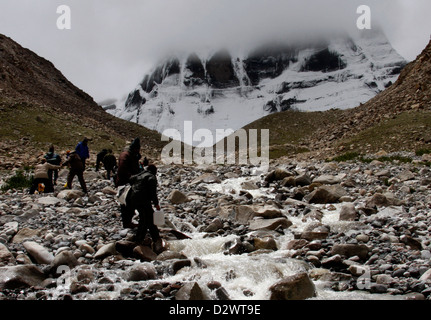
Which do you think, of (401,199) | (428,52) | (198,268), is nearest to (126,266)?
(198,268)

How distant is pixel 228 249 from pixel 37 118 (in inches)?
1248

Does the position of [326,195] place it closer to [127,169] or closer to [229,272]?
[229,272]

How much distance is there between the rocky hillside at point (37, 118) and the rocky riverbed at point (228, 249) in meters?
17.1

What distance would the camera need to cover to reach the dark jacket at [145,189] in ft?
28.9

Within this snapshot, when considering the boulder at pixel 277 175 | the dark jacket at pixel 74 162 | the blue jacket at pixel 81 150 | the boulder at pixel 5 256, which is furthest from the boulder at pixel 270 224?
the blue jacket at pixel 81 150

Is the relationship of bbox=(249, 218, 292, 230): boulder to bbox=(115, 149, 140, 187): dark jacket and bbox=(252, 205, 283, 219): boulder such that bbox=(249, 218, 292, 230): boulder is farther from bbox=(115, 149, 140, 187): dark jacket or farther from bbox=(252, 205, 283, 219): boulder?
bbox=(115, 149, 140, 187): dark jacket

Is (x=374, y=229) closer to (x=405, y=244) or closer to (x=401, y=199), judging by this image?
(x=405, y=244)

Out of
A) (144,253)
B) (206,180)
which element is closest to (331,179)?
(206,180)

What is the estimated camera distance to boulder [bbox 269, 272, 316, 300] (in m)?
6.40

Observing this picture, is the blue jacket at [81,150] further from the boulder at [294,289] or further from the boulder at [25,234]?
the boulder at [294,289]

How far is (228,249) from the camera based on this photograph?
29.8ft

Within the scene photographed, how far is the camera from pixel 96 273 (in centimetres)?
729

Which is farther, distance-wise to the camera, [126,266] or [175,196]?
[175,196]

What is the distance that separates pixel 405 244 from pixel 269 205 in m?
5.12
